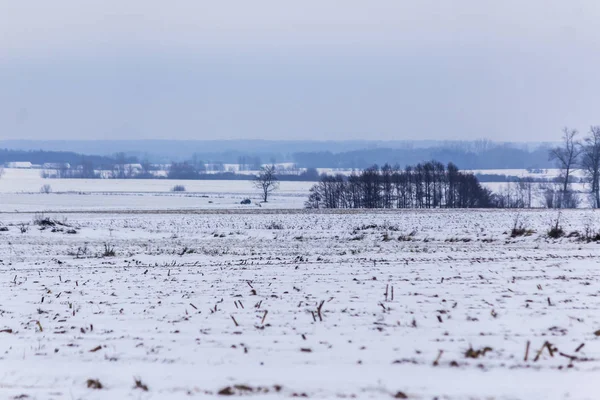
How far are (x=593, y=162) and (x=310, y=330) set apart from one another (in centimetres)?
7652

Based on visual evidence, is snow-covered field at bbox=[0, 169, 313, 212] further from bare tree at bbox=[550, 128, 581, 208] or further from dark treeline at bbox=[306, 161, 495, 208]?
bare tree at bbox=[550, 128, 581, 208]

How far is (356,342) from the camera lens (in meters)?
7.17

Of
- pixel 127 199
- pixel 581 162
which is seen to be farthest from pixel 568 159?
pixel 127 199

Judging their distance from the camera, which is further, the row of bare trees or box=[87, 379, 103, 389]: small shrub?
the row of bare trees

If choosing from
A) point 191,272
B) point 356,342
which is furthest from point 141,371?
point 191,272

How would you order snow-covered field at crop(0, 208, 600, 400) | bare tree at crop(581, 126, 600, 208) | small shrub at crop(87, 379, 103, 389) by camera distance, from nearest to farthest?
snow-covered field at crop(0, 208, 600, 400) < small shrub at crop(87, 379, 103, 389) < bare tree at crop(581, 126, 600, 208)

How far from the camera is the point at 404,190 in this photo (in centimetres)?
8894

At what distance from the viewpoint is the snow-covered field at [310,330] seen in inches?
236

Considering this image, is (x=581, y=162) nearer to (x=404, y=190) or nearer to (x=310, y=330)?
(x=404, y=190)

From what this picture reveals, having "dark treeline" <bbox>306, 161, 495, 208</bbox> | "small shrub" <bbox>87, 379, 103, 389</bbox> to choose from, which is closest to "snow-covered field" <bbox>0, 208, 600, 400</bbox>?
"small shrub" <bbox>87, 379, 103, 389</bbox>

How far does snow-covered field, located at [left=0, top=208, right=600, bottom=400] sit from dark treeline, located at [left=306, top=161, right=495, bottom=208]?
70.8 meters

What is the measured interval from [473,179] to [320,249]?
229ft

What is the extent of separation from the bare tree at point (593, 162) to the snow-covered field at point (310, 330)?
66.3m

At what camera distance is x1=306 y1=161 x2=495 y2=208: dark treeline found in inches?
3312
